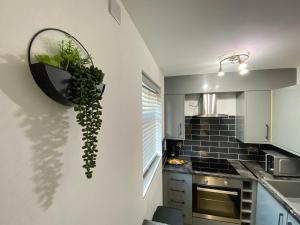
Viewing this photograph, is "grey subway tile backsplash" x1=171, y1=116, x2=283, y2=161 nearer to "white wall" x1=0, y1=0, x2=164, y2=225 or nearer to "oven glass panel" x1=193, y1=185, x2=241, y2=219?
"oven glass panel" x1=193, y1=185, x2=241, y2=219

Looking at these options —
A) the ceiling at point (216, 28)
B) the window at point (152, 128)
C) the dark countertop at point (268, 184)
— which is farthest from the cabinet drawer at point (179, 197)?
the ceiling at point (216, 28)

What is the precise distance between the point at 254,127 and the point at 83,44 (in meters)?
2.51

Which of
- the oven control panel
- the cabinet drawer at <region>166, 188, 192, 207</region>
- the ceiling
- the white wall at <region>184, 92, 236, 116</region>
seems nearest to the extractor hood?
the white wall at <region>184, 92, 236, 116</region>

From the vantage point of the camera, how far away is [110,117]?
2.66ft

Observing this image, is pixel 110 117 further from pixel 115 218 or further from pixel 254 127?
pixel 254 127

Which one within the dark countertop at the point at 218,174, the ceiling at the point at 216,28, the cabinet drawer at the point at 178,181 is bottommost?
the cabinet drawer at the point at 178,181

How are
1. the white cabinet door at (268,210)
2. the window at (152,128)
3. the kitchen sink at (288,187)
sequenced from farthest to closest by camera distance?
the kitchen sink at (288,187) → the window at (152,128) → the white cabinet door at (268,210)

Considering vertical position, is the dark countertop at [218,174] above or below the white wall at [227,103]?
below

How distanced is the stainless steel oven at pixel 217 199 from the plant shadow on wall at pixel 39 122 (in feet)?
7.14

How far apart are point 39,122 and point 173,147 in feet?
8.76

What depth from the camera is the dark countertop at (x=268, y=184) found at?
4.85 ft

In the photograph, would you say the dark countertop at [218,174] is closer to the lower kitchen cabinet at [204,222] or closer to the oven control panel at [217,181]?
the oven control panel at [217,181]

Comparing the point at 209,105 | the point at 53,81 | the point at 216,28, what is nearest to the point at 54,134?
the point at 53,81

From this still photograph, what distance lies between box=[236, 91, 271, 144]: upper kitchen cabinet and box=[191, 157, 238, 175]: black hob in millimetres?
475
